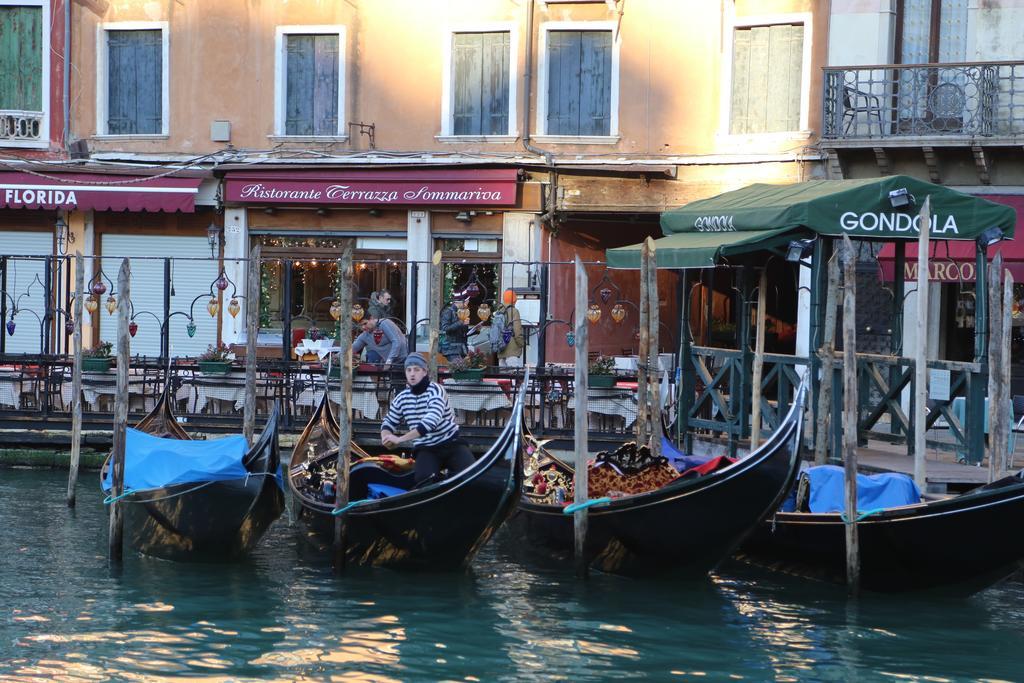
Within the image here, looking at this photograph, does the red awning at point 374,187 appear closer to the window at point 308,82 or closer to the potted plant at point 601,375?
the window at point 308,82

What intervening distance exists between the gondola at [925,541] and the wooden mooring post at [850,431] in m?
0.10

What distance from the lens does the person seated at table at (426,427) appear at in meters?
8.98

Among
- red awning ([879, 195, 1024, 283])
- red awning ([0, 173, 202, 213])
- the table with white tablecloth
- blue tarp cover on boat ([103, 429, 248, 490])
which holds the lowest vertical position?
blue tarp cover on boat ([103, 429, 248, 490])

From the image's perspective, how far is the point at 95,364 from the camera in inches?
507

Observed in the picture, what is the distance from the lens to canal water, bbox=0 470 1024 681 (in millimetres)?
7047

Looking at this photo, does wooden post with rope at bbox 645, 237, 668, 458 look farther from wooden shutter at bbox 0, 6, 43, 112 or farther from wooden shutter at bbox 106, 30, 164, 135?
wooden shutter at bbox 0, 6, 43, 112

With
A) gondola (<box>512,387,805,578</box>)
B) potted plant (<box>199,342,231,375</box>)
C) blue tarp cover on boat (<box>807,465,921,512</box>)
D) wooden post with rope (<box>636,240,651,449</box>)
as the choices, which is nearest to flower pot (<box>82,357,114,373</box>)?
potted plant (<box>199,342,231,375</box>)

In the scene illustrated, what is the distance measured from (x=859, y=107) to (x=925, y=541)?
6.90 metres

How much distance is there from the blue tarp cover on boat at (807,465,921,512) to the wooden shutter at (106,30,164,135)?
10013 millimetres

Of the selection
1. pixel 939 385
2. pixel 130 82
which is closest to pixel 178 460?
pixel 939 385

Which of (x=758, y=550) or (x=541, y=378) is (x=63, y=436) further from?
(x=758, y=550)

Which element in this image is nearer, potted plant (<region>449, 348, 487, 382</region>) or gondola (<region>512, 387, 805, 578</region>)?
gondola (<region>512, 387, 805, 578</region>)

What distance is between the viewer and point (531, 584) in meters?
8.98

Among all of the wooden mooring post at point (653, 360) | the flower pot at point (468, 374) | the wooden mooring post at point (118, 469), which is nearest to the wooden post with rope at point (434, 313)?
the flower pot at point (468, 374)
